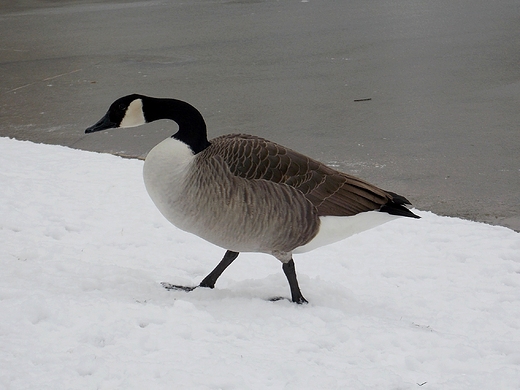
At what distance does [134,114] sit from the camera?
366 cm

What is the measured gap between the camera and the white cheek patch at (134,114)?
3.64 m

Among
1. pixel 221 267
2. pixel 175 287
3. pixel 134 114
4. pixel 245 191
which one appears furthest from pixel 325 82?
pixel 245 191

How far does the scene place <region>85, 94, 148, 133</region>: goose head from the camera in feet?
11.9

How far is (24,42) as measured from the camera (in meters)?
12.7

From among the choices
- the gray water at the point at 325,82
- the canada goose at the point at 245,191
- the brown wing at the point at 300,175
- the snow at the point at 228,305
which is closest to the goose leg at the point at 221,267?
the snow at the point at 228,305

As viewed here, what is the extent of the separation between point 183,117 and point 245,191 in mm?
524

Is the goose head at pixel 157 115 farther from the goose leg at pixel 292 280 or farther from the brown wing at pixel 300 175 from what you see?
the goose leg at pixel 292 280

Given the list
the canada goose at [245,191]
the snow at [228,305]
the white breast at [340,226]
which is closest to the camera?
the snow at [228,305]

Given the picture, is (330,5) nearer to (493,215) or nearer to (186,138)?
(493,215)

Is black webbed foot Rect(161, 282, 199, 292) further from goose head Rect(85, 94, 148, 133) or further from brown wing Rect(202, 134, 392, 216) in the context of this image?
goose head Rect(85, 94, 148, 133)

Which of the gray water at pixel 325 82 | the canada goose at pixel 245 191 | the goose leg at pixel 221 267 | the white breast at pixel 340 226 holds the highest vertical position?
the canada goose at pixel 245 191

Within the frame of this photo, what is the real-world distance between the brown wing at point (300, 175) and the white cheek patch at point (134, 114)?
0.41 meters

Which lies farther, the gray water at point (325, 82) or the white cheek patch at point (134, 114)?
the gray water at point (325, 82)

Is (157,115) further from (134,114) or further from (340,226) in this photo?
(340,226)
